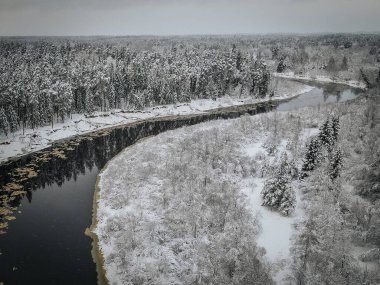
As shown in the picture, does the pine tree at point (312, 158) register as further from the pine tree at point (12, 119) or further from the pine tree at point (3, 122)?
the pine tree at point (12, 119)

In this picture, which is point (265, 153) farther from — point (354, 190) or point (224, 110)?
point (224, 110)

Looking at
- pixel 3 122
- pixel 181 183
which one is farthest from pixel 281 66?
pixel 181 183

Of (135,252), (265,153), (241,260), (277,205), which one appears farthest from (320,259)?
(265,153)

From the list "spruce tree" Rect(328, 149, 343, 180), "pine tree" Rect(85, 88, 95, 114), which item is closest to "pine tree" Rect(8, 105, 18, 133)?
"pine tree" Rect(85, 88, 95, 114)

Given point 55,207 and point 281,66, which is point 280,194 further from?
point 281,66

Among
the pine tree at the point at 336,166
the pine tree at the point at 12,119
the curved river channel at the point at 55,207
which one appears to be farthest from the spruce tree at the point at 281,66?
the pine tree at the point at 336,166

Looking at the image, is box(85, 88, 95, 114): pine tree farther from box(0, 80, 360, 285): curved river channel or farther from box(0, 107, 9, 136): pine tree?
box(0, 107, 9, 136): pine tree

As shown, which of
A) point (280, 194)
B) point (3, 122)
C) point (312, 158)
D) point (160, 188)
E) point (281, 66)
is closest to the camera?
point (280, 194)
